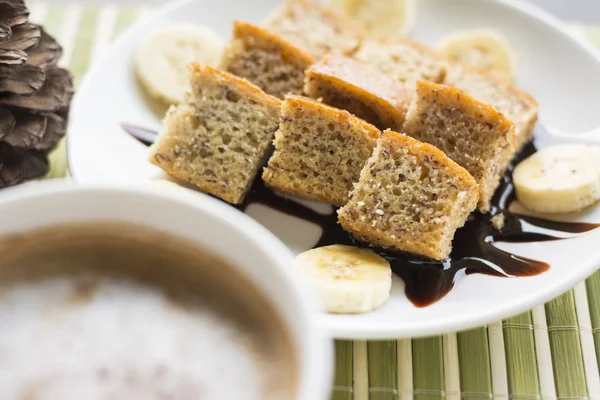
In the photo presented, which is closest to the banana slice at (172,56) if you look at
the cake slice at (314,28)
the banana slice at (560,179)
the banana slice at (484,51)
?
the cake slice at (314,28)

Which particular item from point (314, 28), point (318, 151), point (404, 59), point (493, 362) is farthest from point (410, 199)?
point (314, 28)

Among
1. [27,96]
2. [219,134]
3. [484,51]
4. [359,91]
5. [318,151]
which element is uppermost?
[484,51]

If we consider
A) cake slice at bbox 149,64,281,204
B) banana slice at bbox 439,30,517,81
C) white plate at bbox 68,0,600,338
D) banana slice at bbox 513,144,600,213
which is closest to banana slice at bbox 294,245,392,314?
white plate at bbox 68,0,600,338

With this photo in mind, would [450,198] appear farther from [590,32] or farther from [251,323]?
[590,32]

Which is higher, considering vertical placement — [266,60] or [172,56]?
[266,60]

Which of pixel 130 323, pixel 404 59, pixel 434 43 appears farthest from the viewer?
pixel 434 43

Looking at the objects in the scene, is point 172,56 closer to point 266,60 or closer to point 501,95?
point 266,60

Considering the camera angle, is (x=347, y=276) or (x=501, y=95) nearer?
(x=347, y=276)

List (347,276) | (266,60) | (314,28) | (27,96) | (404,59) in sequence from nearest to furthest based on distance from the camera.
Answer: (347,276)
(27,96)
(266,60)
(404,59)
(314,28)
